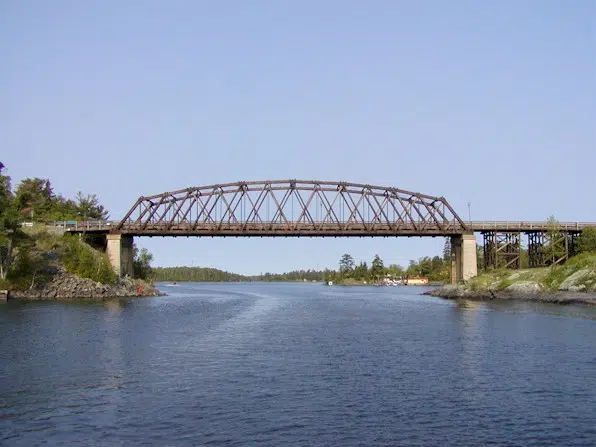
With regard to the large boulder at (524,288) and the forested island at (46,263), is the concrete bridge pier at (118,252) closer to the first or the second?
the forested island at (46,263)

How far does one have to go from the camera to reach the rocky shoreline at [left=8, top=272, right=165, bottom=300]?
104500mm

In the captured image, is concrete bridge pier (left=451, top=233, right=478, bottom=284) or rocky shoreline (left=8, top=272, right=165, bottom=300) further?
concrete bridge pier (left=451, top=233, right=478, bottom=284)

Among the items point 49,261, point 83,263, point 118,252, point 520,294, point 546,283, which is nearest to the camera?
point 546,283

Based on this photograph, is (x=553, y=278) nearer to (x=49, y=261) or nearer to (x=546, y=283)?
(x=546, y=283)

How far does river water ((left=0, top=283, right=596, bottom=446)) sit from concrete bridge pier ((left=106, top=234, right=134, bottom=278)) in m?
77.8

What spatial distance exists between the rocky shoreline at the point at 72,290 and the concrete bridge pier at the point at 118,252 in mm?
5494

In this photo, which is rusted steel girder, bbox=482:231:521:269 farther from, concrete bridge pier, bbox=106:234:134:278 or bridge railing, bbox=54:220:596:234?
concrete bridge pier, bbox=106:234:134:278

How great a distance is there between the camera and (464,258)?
5438 inches

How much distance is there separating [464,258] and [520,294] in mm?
31635

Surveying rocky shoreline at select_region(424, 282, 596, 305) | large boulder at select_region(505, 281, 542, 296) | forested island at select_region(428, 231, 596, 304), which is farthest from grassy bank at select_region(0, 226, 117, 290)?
large boulder at select_region(505, 281, 542, 296)

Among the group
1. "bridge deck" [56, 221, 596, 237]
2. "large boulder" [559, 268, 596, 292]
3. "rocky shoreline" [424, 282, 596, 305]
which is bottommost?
"rocky shoreline" [424, 282, 596, 305]

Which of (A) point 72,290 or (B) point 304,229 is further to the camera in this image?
(B) point 304,229

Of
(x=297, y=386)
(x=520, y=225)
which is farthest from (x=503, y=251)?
(x=297, y=386)

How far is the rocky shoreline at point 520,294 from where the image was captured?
88.0 metres
